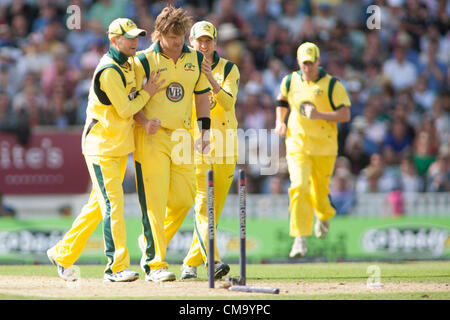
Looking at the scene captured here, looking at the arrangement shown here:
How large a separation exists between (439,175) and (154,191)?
8537 mm

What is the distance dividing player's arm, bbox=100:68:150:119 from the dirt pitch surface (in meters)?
1.86

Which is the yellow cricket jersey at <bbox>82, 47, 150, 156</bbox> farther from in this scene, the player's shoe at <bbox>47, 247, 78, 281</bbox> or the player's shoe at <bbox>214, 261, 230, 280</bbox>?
the player's shoe at <bbox>214, 261, 230, 280</bbox>

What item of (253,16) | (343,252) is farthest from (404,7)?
(343,252)

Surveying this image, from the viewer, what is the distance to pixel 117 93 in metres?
8.63

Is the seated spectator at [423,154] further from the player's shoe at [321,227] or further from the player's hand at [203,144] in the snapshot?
the player's hand at [203,144]

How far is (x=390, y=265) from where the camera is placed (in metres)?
12.7

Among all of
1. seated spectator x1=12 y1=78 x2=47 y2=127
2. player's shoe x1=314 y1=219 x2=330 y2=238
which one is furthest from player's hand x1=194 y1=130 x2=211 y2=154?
seated spectator x1=12 y1=78 x2=47 y2=127

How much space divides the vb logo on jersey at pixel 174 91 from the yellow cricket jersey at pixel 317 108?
10.2 ft

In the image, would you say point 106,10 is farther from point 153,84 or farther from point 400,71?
point 153,84

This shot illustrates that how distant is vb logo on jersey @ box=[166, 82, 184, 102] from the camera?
9.12m

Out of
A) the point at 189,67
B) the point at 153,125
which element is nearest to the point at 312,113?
the point at 189,67

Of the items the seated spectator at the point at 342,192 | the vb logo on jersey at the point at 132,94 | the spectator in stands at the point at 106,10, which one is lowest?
the seated spectator at the point at 342,192

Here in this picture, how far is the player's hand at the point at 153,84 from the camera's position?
9000 millimetres

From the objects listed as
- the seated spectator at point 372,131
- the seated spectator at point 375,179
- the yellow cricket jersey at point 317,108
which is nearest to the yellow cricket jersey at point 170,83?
the yellow cricket jersey at point 317,108
